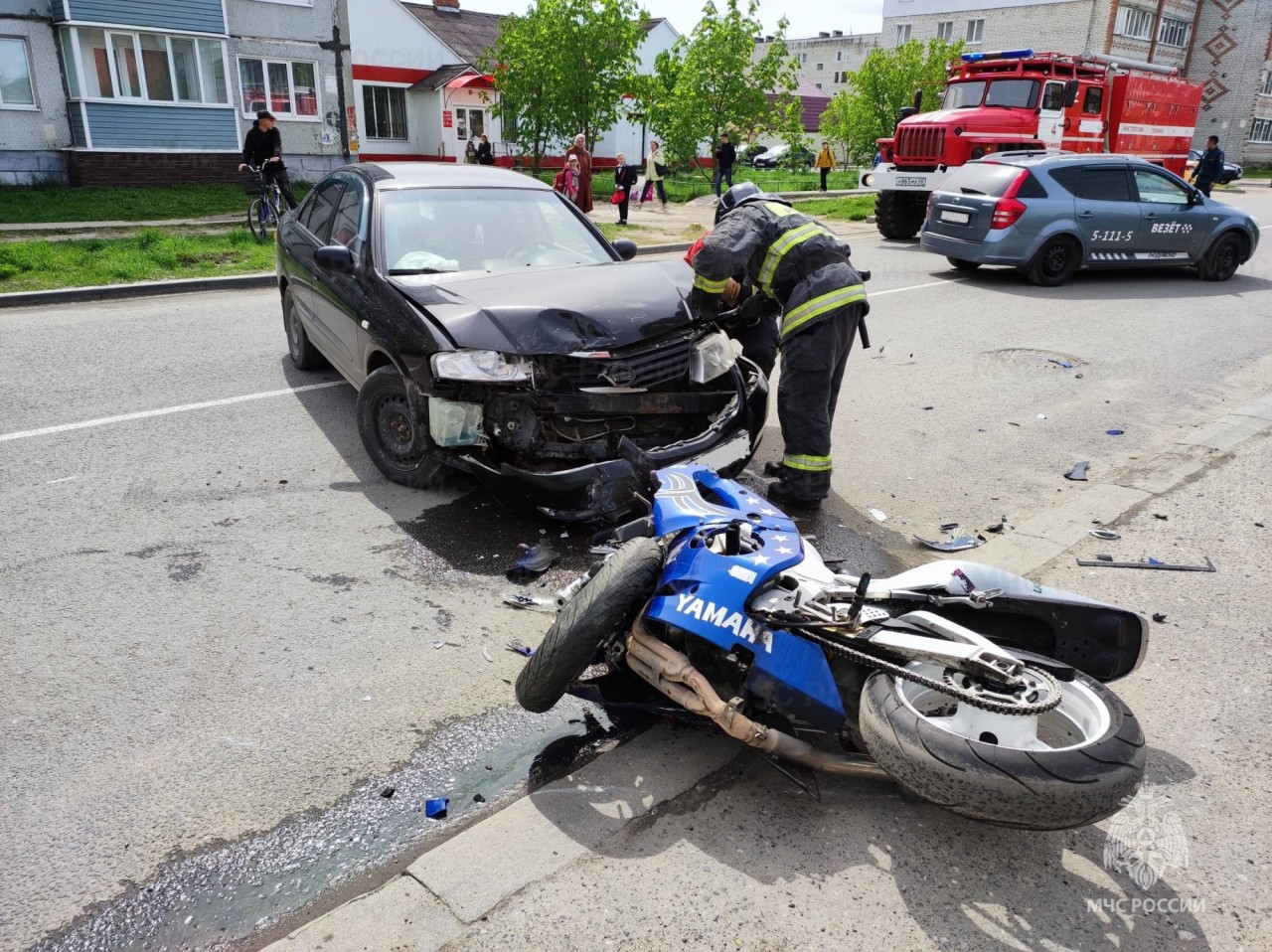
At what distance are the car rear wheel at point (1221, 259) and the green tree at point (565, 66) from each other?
15575 mm

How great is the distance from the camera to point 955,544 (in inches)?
175

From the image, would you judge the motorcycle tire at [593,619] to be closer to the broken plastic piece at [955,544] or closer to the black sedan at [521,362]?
the black sedan at [521,362]

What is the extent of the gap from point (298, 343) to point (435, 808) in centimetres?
→ 532

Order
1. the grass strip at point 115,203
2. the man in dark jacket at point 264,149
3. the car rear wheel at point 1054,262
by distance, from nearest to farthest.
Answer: the car rear wheel at point 1054,262 < the man in dark jacket at point 264,149 < the grass strip at point 115,203

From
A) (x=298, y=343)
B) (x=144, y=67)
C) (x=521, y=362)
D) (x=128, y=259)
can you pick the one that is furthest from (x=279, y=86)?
(x=521, y=362)

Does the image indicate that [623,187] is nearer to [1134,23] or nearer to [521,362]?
[521,362]


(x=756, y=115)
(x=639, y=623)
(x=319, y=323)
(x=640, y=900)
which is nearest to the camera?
(x=640, y=900)

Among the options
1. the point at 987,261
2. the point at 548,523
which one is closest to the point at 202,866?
the point at 548,523

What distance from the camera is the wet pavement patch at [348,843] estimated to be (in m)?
2.27

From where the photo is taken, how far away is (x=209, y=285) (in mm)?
11039

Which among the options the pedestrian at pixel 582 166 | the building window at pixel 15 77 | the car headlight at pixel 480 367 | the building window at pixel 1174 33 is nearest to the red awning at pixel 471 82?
the building window at pixel 15 77

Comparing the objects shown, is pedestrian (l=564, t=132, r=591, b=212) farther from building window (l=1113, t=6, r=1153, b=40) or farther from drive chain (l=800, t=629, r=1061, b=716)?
building window (l=1113, t=6, r=1153, b=40)

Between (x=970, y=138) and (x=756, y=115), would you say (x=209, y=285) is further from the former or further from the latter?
(x=756, y=115)

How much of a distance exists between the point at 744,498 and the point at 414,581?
1636mm
